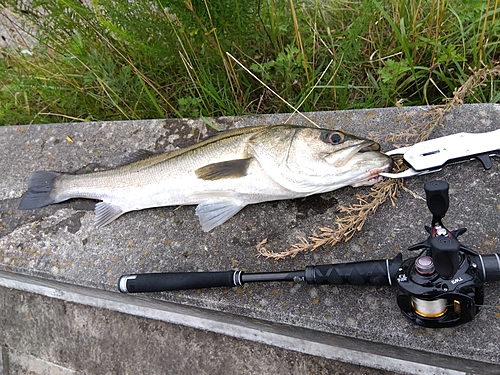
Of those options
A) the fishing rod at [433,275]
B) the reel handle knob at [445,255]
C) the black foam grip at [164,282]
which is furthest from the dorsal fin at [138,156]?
the reel handle knob at [445,255]

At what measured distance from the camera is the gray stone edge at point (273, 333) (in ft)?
6.48

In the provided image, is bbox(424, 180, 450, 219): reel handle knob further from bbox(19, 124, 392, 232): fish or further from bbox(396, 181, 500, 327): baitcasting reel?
bbox(19, 124, 392, 232): fish

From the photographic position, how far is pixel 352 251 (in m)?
2.20

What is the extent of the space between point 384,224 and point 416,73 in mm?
1364

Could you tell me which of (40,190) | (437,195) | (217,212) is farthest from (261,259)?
(40,190)

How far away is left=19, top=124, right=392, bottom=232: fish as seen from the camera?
222cm

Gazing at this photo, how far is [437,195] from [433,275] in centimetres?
33

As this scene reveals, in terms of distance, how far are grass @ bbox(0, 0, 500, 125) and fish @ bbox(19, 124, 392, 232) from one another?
0.64m

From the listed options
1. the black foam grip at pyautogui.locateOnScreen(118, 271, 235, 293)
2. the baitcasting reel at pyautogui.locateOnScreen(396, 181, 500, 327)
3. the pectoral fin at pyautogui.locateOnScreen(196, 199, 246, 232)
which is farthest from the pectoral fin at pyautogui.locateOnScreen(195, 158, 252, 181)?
the baitcasting reel at pyautogui.locateOnScreen(396, 181, 500, 327)

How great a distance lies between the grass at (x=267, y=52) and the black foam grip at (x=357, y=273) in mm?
1402

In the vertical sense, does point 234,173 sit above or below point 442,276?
above

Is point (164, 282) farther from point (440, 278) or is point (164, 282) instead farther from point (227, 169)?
point (440, 278)

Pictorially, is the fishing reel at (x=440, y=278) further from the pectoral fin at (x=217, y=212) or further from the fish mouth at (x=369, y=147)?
the pectoral fin at (x=217, y=212)

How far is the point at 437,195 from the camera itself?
5.13ft
